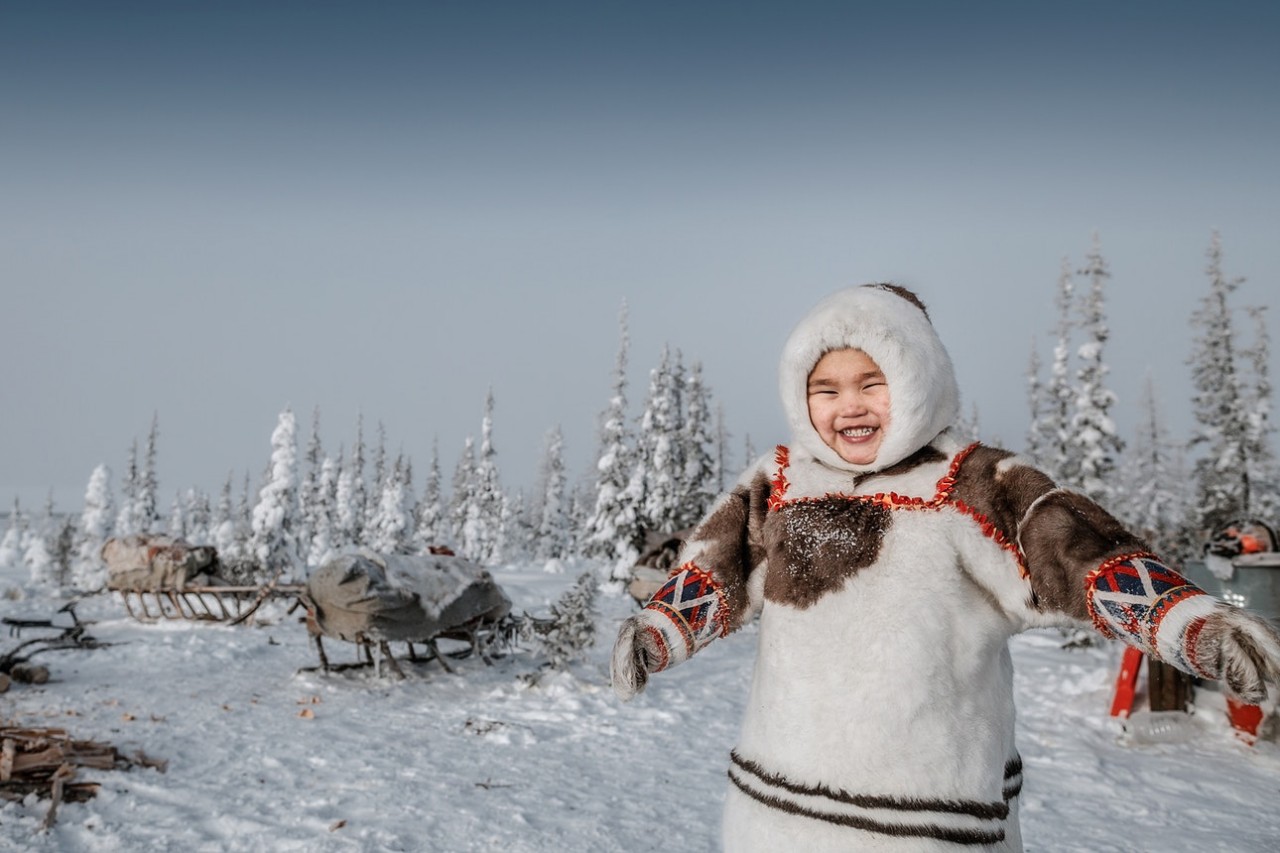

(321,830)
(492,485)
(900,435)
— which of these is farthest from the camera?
(492,485)

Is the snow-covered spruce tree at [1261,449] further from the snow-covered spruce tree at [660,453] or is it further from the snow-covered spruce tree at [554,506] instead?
the snow-covered spruce tree at [554,506]

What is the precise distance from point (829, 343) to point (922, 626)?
0.94m

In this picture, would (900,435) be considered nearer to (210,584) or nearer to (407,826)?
(407,826)

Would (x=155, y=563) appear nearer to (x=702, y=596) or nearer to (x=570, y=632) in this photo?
(x=570, y=632)

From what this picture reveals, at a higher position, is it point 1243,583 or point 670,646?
point 670,646

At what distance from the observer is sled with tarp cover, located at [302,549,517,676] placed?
938 centimetres

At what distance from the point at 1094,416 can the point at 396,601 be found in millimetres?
17412

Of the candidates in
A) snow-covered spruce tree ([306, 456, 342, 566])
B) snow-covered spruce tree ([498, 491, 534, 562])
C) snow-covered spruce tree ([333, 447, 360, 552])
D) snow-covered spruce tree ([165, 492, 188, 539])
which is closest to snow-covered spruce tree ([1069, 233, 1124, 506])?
snow-covered spruce tree ([498, 491, 534, 562])

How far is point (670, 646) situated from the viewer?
94.9 inches

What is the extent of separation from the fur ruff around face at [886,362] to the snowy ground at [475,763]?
3906mm

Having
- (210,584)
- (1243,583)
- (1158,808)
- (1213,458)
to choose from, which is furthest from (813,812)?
(1213,458)

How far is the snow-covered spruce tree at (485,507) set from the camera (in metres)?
45.8

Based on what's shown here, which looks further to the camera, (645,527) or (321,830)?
(645,527)

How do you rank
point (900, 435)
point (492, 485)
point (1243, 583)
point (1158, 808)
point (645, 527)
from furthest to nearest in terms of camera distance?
point (492, 485), point (645, 527), point (1243, 583), point (1158, 808), point (900, 435)
